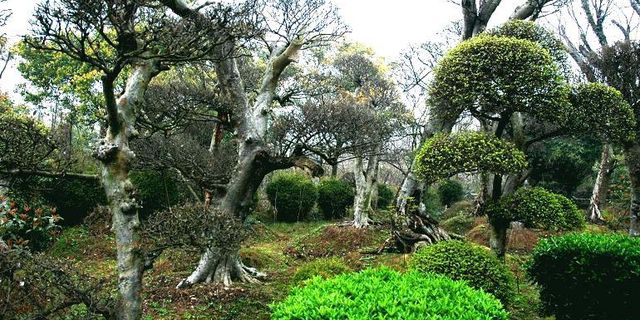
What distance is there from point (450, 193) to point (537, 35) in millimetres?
14838

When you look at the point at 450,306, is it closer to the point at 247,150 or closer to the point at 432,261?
the point at 432,261

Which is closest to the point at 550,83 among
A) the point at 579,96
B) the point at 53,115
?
the point at 579,96

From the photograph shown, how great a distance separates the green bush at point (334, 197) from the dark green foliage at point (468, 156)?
11672 mm

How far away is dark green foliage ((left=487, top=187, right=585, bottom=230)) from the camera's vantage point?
6707 mm

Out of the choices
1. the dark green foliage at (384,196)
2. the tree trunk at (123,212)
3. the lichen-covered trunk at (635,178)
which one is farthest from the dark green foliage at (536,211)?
the dark green foliage at (384,196)

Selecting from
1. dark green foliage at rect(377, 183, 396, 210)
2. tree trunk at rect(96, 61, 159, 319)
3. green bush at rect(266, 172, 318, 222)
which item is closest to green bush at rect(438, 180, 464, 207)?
dark green foliage at rect(377, 183, 396, 210)

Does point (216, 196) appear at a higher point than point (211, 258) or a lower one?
higher

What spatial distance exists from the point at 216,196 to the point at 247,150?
105cm

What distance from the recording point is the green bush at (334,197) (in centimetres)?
1859

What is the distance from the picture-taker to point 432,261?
5797 millimetres

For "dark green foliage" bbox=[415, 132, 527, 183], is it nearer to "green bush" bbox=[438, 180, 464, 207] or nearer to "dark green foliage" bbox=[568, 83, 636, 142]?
"dark green foliage" bbox=[568, 83, 636, 142]

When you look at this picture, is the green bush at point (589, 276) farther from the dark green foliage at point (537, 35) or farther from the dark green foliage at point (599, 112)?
the dark green foliage at point (537, 35)

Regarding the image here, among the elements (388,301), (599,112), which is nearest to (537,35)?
(599,112)

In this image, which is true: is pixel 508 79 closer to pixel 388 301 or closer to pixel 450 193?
pixel 388 301
